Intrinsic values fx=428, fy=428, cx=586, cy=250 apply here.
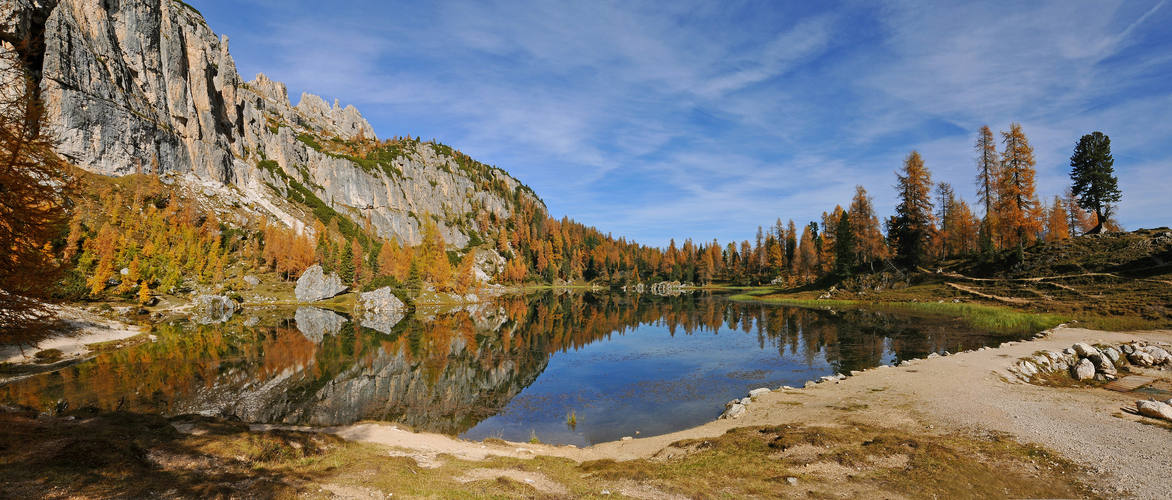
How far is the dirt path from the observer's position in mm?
10844

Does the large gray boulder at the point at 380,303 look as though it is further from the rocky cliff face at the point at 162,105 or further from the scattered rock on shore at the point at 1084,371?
the scattered rock on shore at the point at 1084,371

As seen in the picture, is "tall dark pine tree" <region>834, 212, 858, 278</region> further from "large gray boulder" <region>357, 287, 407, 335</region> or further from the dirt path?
"large gray boulder" <region>357, 287, 407, 335</region>

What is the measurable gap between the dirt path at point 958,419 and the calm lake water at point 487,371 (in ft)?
11.3

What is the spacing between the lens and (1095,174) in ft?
192

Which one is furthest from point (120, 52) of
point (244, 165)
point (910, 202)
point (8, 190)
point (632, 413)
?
point (910, 202)

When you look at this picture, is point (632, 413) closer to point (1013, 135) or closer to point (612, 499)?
point (612, 499)

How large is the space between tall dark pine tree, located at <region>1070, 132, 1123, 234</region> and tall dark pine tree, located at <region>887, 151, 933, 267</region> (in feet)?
55.2

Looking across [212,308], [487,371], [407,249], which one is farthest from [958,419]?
[407,249]

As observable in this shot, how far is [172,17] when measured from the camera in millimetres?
151500

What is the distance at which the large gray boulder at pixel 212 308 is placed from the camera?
226 ft

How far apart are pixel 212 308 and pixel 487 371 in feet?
216

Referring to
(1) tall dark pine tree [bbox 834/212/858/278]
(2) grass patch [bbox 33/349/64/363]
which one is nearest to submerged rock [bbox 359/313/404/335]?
(2) grass patch [bbox 33/349/64/363]

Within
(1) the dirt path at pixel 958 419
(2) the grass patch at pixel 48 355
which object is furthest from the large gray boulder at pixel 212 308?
(1) the dirt path at pixel 958 419

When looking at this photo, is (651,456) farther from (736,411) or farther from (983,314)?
(983,314)
